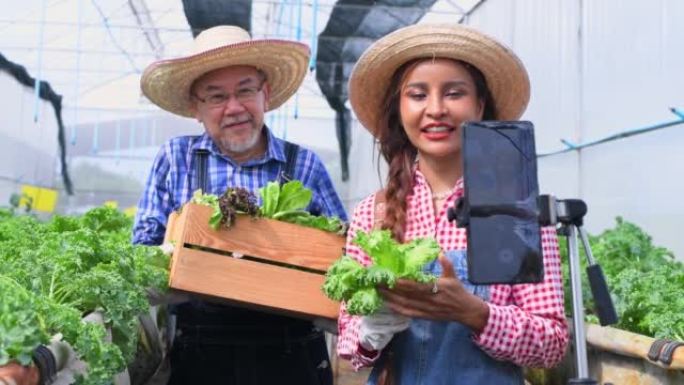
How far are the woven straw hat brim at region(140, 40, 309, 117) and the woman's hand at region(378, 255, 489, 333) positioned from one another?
1375 mm

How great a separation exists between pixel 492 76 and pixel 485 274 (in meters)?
0.96

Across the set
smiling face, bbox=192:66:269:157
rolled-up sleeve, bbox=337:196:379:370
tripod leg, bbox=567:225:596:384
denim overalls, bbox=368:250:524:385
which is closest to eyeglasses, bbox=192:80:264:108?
smiling face, bbox=192:66:269:157

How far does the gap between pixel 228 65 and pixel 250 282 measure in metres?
0.83

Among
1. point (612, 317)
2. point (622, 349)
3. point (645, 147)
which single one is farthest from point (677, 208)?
point (612, 317)

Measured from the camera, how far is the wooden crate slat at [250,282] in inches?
94.6

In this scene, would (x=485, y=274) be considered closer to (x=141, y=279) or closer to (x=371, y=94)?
(x=371, y=94)

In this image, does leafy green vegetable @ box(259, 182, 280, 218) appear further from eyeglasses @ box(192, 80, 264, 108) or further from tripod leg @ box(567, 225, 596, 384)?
tripod leg @ box(567, 225, 596, 384)

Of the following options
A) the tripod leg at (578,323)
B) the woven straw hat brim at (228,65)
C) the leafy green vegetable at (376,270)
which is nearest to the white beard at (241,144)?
the woven straw hat brim at (228,65)

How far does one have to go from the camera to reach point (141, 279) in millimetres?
2398

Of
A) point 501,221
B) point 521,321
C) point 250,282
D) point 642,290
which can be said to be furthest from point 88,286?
point 642,290

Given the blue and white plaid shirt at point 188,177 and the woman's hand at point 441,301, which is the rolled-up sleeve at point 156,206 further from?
the woman's hand at point 441,301

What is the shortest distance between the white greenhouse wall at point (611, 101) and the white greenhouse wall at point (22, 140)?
30.7 ft

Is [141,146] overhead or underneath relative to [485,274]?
overhead

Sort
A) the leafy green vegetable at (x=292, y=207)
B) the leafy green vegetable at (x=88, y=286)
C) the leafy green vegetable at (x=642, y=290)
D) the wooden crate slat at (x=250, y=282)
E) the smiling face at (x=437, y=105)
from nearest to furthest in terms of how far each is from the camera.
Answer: the leafy green vegetable at (x=88, y=286) → the smiling face at (x=437, y=105) → the wooden crate slat at (x=250, y=282) → the leafy green vegetable at (x=292, y=207) → the leafy green vegetable at (x=642, y=290)
